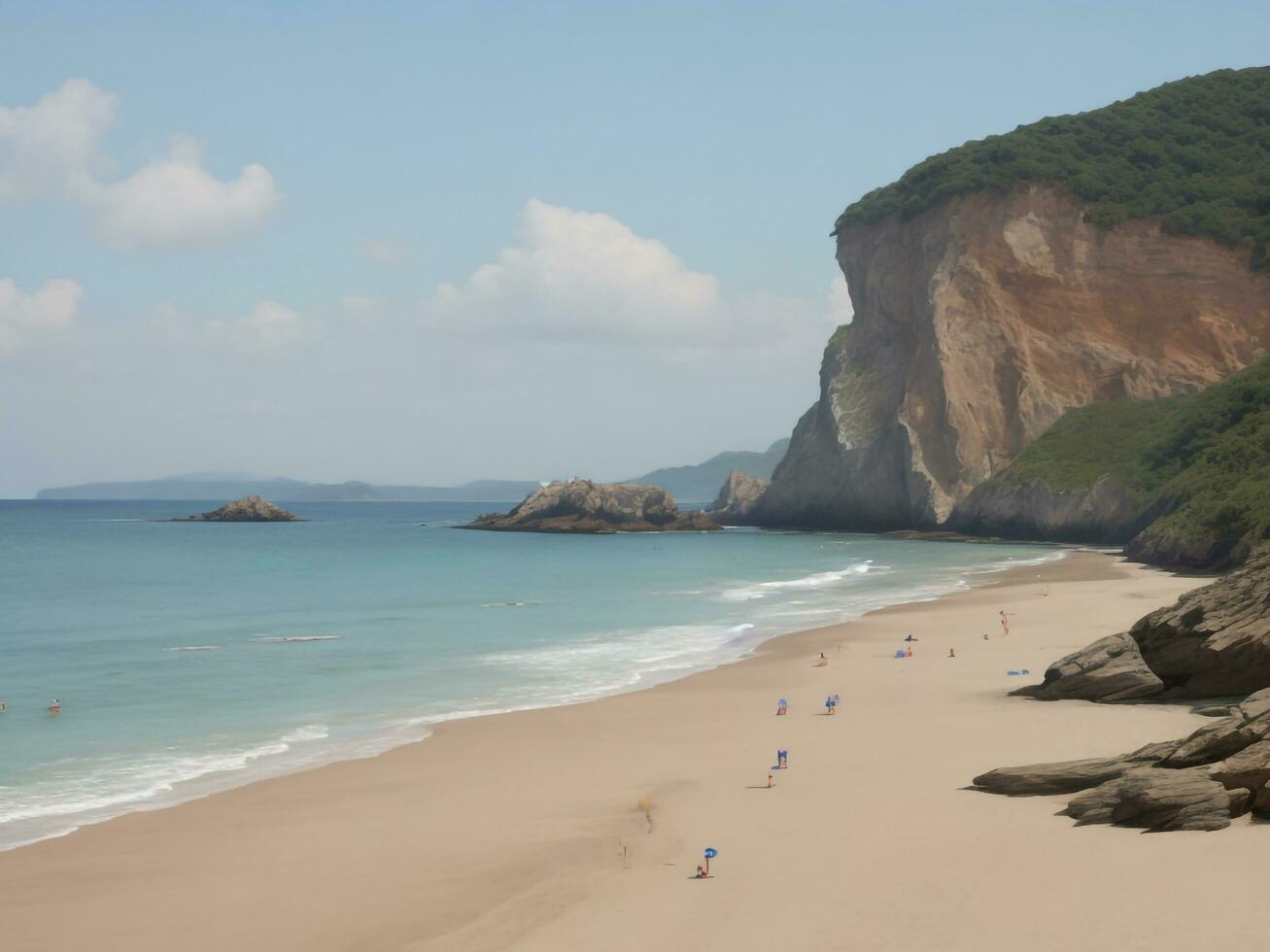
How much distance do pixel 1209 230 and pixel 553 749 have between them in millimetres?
79253

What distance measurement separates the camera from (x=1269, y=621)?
1678 cm

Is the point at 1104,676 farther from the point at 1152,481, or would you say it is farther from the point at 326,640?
the point at 1152,481

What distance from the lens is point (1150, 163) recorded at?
9006 centimetres

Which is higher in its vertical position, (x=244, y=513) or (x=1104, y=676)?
(x=244, y=513)

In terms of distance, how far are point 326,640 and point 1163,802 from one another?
24545 mm

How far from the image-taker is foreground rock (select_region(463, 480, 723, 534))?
108000 mm

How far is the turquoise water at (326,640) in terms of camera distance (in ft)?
57.2

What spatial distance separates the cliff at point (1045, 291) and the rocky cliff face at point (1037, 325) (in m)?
0.10

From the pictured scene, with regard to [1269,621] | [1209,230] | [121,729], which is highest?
[1209,230]

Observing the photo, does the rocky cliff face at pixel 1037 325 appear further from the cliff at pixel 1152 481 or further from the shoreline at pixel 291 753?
the shoreline at pixel 291 753

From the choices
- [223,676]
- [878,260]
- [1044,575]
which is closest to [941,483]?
[878,260]

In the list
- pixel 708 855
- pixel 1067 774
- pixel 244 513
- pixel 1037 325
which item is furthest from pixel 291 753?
pixel 244 513

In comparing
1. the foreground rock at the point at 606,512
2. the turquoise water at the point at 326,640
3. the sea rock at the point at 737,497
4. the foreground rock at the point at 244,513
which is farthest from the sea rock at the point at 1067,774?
the foreground rock at the point at 244,513

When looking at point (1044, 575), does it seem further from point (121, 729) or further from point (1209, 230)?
point (1209, 230)
